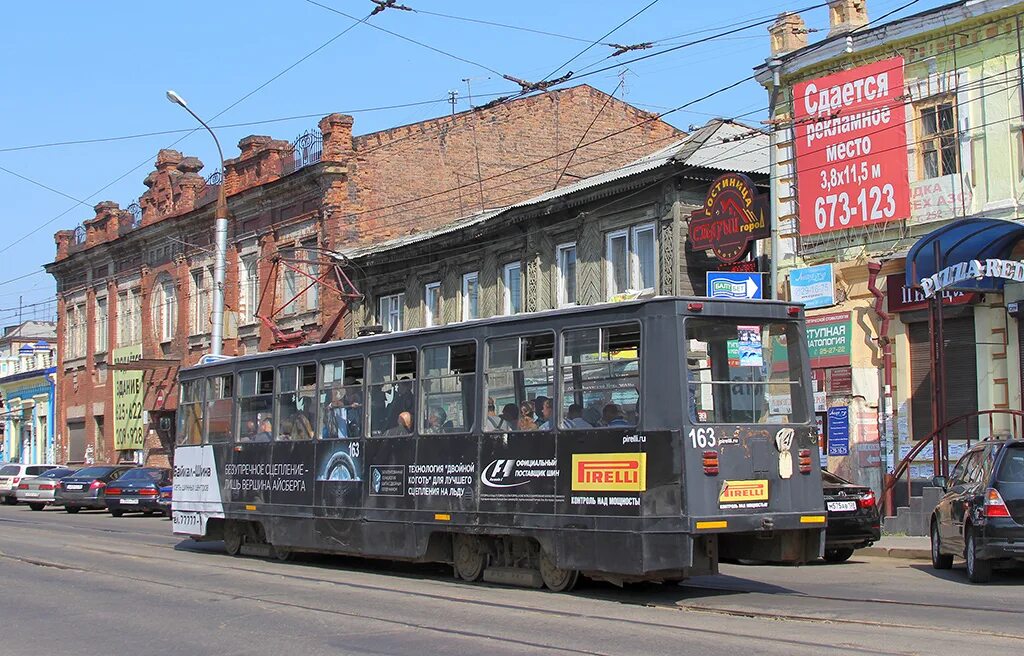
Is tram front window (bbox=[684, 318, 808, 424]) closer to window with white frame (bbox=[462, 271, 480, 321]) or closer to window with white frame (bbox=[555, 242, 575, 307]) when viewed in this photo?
window with white frame (bbox=[555, 242, 575, 307])

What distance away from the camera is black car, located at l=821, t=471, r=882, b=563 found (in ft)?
55.3

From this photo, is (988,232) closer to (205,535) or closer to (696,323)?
(696,323)

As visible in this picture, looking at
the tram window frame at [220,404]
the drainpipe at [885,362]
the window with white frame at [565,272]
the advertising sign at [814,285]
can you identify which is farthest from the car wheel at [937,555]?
the window with white frame at [565,272]

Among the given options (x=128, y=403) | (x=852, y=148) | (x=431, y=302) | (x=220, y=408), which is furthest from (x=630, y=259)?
(x=128, y=403)

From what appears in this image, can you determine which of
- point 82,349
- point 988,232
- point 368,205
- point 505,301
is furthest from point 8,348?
point 988,232

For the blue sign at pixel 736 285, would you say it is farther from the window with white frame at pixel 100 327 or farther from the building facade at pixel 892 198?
the window with white frame at pixel 100 327

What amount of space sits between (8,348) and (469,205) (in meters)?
53.2

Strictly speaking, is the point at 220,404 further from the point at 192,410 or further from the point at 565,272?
the point at 565,272

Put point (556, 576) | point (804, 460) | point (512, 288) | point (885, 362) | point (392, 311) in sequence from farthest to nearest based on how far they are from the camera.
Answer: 1. point (392, 311)
2. point (512, 288)
3. point (885, 362)
4. point (556, 576)
5. point (804, 460)

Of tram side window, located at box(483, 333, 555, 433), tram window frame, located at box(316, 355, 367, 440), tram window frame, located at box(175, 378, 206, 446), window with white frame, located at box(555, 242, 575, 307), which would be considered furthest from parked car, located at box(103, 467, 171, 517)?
tram side window, located at box(483, 333, 555, 433)

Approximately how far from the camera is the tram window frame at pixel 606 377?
12.2 meters

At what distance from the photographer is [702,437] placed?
11.9m

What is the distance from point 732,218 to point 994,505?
41.8 feet

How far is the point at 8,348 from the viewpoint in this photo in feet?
268
